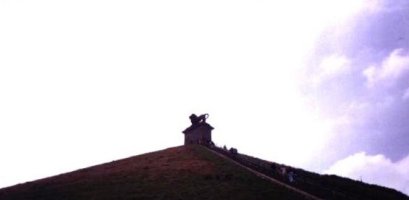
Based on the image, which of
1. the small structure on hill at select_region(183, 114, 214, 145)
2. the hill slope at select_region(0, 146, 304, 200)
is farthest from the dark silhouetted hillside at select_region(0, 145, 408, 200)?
the small structure on hill at select_region(183, 114, 214, 145)

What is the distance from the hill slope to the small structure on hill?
22.7 feet

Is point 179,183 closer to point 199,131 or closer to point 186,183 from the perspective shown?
point 186,183

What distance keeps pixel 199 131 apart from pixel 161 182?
70.8ft

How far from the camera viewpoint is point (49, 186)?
4525 centimetres

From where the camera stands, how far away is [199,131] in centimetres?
6162

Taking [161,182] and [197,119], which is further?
[197,119]

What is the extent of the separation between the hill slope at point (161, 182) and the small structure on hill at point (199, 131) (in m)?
6.91

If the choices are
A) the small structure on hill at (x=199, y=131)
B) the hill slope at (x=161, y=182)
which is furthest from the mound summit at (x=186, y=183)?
the small structure on hill at (x=199, y=131)

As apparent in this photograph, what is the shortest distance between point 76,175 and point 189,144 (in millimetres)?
15240

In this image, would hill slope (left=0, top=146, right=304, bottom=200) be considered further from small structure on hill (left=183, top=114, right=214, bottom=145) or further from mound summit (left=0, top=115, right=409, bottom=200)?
small structure on hill (left=183, top=114, right=214, bottom=145)

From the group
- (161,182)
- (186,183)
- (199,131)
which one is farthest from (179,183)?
(199,131)

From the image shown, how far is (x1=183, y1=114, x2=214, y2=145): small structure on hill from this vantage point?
61.3 metres

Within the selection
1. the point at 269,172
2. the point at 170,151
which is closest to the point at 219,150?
the point at 170,151

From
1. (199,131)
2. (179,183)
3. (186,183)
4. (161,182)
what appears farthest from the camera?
(199,131)
